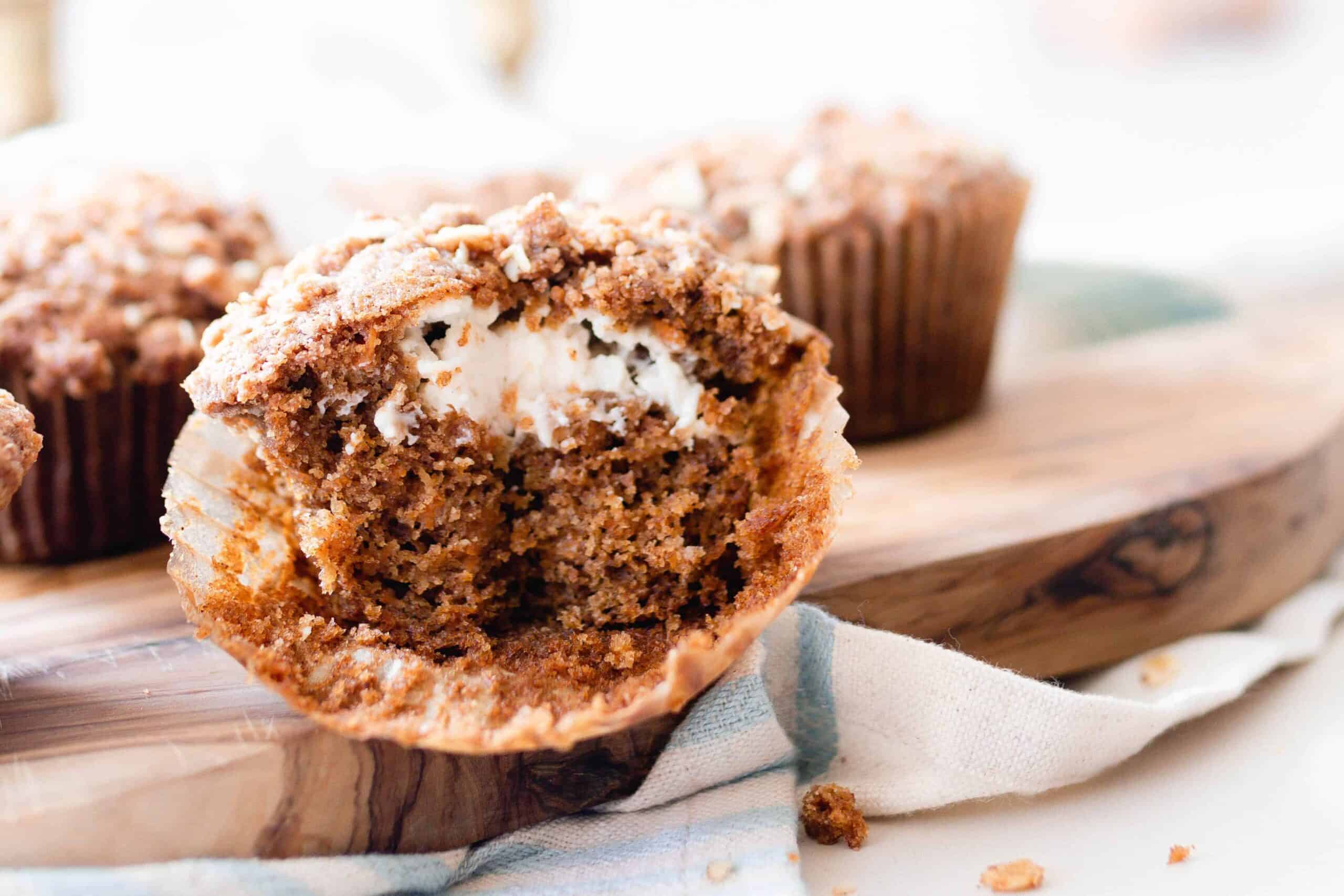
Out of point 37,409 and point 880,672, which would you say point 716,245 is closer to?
point 880,672

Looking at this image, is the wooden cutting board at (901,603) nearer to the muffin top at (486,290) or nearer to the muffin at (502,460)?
the muffin at (502,460)

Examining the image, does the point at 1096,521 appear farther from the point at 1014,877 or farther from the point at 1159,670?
the point at 1014,877

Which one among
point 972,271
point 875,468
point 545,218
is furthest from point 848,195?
point 545,218

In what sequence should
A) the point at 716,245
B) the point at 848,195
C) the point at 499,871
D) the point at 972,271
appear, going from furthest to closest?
the point at 972,271 < the point at 848,195 < the point at 716,245 < the point at 499,871

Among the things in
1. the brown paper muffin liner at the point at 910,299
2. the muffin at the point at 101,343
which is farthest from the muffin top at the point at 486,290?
the brown paper muffin liner at the point at 910,299

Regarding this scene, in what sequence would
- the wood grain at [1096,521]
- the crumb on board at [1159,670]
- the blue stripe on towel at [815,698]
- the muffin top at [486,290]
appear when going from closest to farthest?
1. the muffin top at [486,290]
2. the blue stripe on towel at [815,698]
3. the wood grain at [1096,521]
4. the crumb on board at [1159,670]

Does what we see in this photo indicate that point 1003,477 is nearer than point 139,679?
No


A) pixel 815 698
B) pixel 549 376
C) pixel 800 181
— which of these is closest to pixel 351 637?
pixel 549 376
